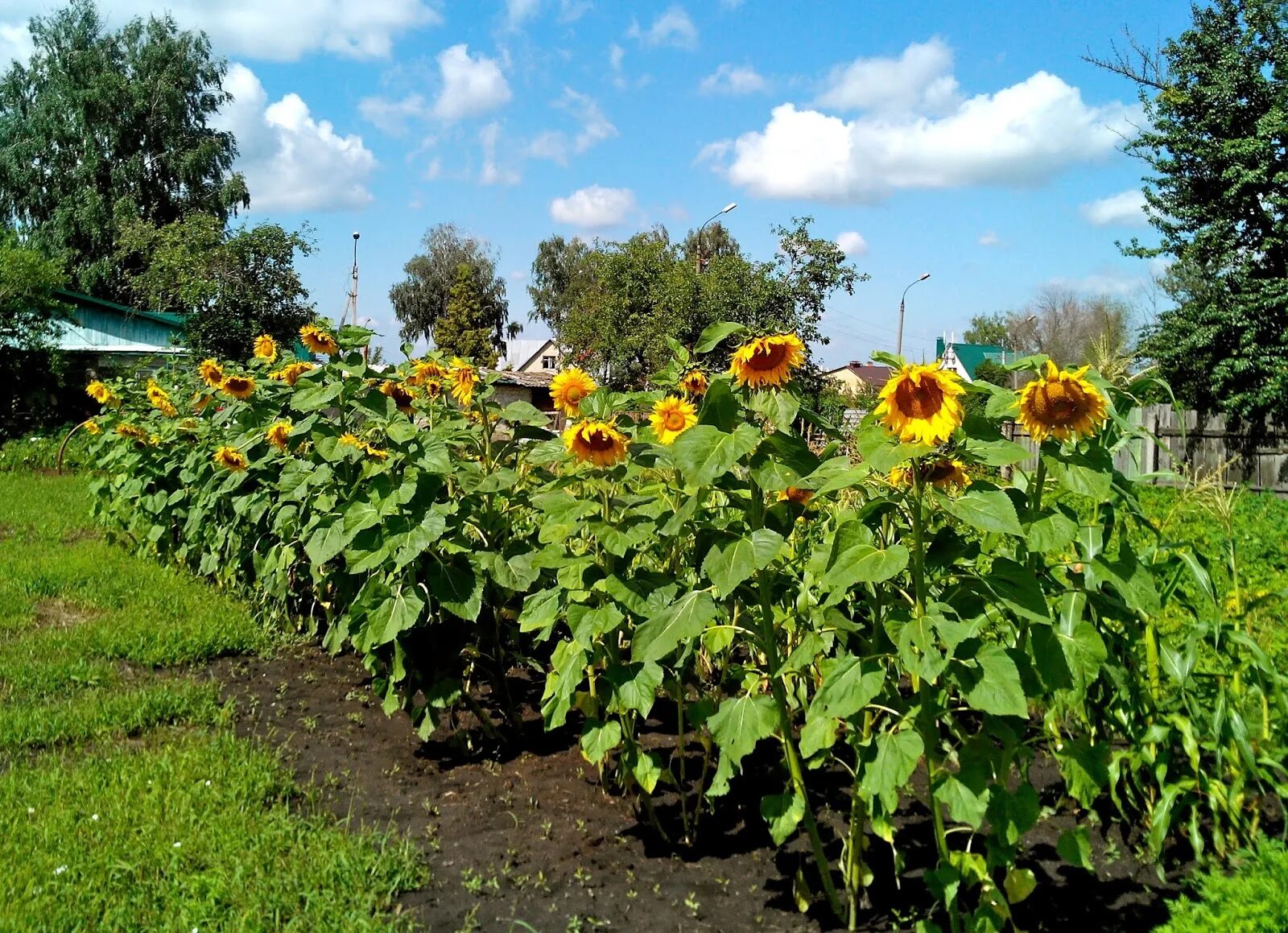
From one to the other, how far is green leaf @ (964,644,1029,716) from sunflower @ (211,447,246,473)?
13.9ft

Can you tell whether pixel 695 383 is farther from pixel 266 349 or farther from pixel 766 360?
pixel 266 349

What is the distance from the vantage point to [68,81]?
2981cm

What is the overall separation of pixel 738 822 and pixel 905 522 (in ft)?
3.93

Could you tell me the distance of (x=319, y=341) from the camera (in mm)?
4359

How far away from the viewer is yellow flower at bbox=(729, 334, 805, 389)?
7.26ft

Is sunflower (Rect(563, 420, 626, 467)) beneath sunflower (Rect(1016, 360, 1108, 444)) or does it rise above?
beneath

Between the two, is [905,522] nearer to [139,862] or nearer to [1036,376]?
[1036,376]

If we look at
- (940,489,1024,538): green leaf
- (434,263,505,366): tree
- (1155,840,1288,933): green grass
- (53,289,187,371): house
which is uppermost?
(434,263,505,366): tree

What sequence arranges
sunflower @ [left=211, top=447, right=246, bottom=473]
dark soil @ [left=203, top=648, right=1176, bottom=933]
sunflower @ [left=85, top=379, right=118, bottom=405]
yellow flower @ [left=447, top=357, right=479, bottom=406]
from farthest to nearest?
sunflower @ [left=85, top=379, right=118, bottom=405] < sunflower @ [left=211, top=447, right=246, bottom=473] < yellow flower @ [left=447, top=357, right=479, bottom=406] < dark soil @ [left=203, top=648, right=1176, bottom=933]

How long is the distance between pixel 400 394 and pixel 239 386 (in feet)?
6.30

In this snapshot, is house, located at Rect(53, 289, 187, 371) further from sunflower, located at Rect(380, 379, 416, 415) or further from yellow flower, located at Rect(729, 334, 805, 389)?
yellow flower, located at Rect(729, 334, 805, 389)

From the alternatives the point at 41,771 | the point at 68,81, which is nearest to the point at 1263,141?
the point at 41,771

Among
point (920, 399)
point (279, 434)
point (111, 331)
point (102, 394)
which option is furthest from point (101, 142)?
point (920, 399)

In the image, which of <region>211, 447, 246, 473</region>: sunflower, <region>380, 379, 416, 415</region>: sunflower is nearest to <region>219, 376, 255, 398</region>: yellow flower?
<region>211, 447, 246, 473</region>: sunflower
